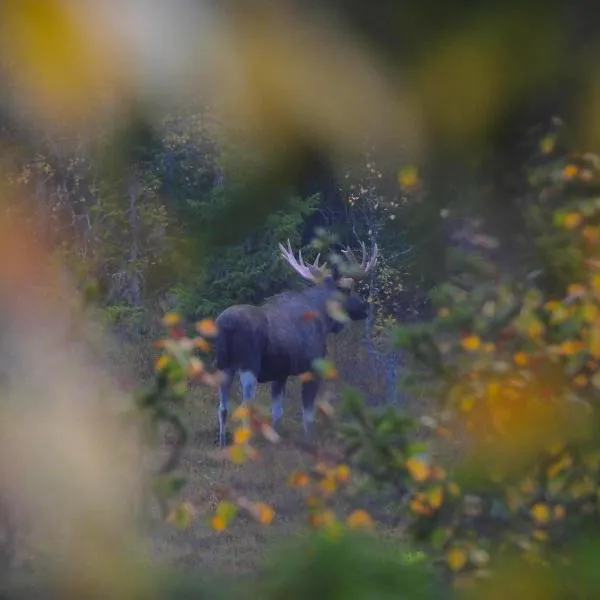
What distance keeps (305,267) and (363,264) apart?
7 centimetres

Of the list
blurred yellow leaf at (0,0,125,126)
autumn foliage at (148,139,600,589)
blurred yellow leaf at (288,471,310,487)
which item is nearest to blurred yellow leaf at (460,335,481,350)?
autumn foliage at (148,139,600,589)

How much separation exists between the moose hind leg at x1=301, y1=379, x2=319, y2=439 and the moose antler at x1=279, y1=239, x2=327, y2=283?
12 centimetres

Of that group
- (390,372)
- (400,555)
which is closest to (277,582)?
(400,555)

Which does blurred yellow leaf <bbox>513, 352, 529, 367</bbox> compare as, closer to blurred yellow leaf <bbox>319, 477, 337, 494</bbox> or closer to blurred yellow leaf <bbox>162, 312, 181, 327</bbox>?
blurred yellow leaf <bbox>319, 477, 337, 494</bbox>

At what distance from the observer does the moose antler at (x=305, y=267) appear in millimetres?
1085

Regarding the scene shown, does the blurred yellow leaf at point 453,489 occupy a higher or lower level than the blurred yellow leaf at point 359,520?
higher

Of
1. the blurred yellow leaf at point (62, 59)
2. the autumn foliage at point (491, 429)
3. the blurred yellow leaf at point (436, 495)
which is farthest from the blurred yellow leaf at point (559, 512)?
the blurred yellow leaf at point (62, 59)

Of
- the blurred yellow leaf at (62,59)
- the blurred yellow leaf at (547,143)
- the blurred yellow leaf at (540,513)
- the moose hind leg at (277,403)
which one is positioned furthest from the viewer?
the moose hind leg at (277,403)

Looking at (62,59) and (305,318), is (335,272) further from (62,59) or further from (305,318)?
(62,59)

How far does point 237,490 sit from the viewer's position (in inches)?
40.0

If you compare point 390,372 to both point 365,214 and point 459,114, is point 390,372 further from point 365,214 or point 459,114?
point 459,114

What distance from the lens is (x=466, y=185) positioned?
856 millimetres

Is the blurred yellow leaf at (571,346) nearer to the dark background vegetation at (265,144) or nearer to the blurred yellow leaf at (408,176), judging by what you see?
the dark background vegetation at (265,144)

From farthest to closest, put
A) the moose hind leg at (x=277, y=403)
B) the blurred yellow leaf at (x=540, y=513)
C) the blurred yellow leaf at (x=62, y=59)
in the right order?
1. the moose hind leg at (x=277, y=403)
2. the blurred yellow leaf at (x=540, y=513)
3. the blurred yellow leaf at (x=62, y=59)
